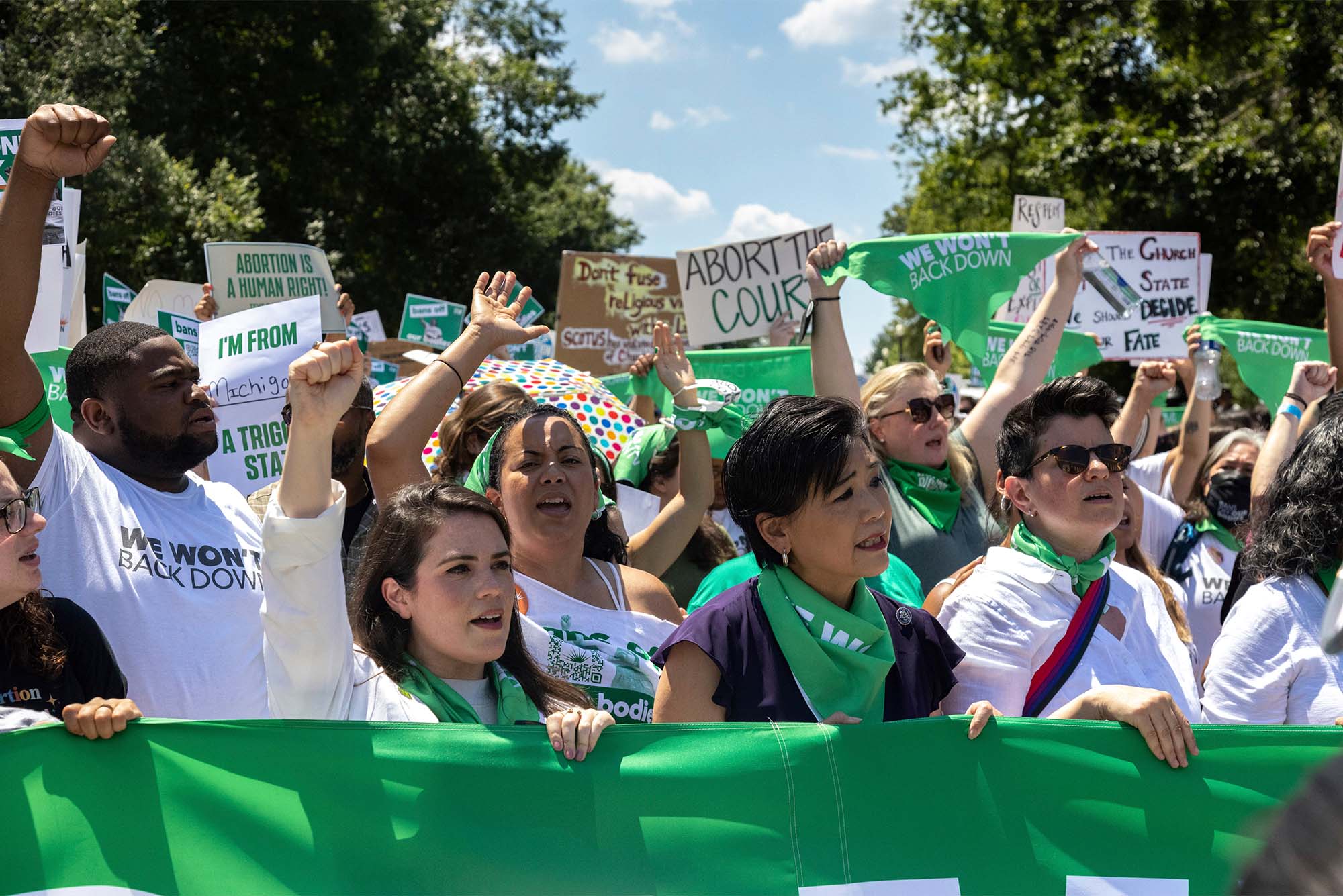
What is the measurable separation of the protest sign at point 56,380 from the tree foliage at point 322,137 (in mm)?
11814

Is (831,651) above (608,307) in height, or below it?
below

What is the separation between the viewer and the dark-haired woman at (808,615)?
2551mm

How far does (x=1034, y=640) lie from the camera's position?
2.83 m

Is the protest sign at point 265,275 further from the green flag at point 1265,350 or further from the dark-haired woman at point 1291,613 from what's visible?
the green flag at point 1265,350

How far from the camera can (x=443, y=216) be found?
2533 centimetres

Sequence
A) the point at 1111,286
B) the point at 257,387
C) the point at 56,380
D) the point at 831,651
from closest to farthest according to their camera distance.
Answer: the point at 831,651, the point at 257,387, the point at 56,380, the point at 1111,286

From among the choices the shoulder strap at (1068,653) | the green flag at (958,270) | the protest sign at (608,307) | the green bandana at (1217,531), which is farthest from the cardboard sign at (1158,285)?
the shoulder strap at (1068,653)

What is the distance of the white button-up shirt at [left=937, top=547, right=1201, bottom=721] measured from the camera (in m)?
2.80

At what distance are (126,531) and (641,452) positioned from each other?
2.43m

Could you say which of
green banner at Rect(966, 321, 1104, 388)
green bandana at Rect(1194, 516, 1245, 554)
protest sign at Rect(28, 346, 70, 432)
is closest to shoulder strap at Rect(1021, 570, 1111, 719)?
green bandana at Rect(1194, 516, 1245, 554)

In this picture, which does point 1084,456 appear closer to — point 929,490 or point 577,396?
point 929,490

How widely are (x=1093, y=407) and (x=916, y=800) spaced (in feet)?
3.77

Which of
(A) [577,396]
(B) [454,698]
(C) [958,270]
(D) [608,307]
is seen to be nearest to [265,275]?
(A) [577,396]

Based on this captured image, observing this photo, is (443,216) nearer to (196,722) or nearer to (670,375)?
(670,375)
